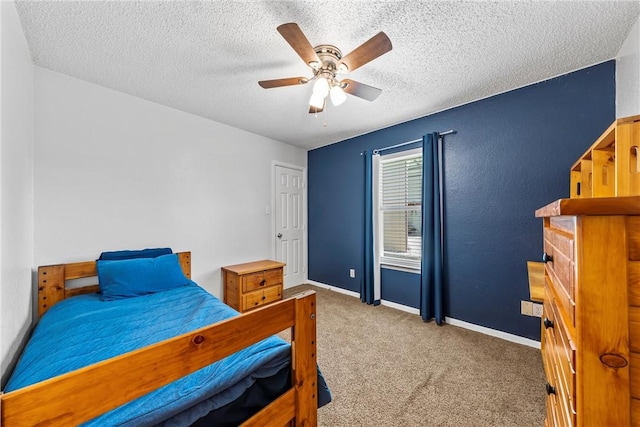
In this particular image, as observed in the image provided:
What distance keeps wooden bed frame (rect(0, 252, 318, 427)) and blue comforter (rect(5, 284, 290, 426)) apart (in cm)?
5

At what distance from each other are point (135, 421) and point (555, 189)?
3.07m

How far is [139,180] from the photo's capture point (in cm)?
255

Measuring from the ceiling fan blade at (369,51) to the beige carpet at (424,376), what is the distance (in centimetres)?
216

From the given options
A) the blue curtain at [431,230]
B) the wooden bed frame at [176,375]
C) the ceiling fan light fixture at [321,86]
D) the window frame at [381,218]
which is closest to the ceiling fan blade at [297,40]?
the ceiling fan light fixture at [321,86]

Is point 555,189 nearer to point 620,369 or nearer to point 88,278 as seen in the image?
point 620,369

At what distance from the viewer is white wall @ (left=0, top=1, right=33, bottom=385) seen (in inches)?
51.6

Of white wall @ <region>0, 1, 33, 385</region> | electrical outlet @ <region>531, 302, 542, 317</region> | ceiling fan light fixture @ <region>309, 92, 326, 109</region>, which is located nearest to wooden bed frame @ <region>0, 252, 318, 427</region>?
white wall @ <region>0, 1, 33, 385</region>

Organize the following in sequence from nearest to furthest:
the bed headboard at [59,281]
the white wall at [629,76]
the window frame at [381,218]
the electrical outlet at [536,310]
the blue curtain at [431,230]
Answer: the white wall at [629,76] → the bed headboard at [59,281] → the electrical outlet at [536,310] → the blue curtain at [431,230] → the window frame at [381,218]

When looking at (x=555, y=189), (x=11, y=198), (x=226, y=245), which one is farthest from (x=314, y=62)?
(x=226, y=245)

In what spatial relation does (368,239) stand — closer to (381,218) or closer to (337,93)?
(381,218)

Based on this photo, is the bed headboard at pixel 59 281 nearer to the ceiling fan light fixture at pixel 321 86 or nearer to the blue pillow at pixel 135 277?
the blue pillow at pixel 135 277

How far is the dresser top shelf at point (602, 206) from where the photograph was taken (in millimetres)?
495

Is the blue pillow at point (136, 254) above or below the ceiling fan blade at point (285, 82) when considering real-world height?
below

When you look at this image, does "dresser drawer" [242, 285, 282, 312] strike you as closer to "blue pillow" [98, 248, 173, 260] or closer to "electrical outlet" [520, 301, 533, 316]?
"blue pillow" [98, 248, 173, 260]
